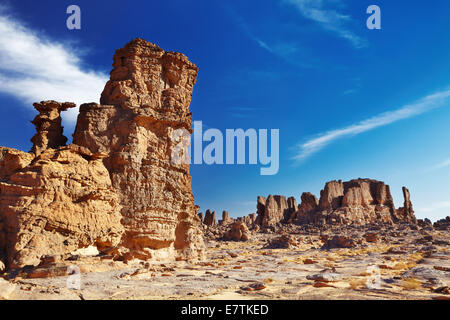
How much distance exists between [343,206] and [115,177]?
79.8 metres

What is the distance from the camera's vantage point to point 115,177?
757 inches

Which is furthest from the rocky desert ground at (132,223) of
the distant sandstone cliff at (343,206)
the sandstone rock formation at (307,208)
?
the sandstone rock formation at (307,208)

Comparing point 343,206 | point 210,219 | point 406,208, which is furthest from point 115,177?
point 406,208

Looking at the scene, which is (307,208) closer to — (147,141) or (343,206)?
(343,206)

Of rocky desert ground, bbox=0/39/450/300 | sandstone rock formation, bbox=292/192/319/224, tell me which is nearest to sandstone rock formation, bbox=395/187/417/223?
sandstone rock formation, bbox=292/192/319/224

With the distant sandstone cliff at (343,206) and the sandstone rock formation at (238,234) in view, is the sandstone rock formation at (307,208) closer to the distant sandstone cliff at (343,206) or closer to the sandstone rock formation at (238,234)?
the distant sandstone cliff at (343,206)

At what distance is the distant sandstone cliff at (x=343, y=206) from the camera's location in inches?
3275

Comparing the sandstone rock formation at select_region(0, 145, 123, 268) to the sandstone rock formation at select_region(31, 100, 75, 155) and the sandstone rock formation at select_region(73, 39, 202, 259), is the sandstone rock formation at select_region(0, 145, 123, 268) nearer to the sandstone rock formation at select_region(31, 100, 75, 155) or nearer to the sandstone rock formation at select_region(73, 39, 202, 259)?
the sandstone rock formation at select_region(73, 39, 202, 259)

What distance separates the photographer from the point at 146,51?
2253cm

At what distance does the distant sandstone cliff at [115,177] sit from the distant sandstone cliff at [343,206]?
66489 millimetres

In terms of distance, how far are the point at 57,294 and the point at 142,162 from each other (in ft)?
43.6
